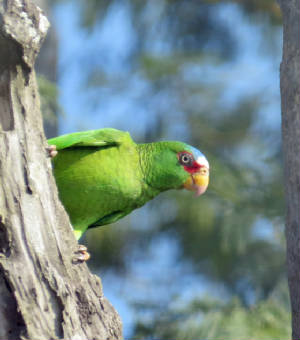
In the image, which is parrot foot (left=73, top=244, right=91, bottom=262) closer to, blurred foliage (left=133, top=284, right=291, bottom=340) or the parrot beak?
the parrot beak

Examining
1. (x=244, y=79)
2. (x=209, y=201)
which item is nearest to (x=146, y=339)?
(x=209, y=201)

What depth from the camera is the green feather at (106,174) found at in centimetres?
349

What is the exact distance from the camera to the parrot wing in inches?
135

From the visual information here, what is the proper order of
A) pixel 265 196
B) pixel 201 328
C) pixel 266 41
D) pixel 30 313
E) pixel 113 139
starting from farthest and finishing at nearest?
pixel 266 41 < pixel 265 196 < pixel 201 328 < pixel 113 139 < pixel 30 313

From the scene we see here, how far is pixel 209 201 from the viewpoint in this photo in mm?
6887

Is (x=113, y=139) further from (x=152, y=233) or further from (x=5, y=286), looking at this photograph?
(x=152, y=233)

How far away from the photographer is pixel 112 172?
3521mm

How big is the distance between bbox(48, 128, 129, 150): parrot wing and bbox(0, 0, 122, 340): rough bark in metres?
0.99

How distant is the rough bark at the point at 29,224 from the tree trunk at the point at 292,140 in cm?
98

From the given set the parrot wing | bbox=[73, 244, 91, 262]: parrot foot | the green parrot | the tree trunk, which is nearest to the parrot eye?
the green parrot

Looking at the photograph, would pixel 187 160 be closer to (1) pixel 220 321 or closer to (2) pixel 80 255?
(2) pixel 80 255

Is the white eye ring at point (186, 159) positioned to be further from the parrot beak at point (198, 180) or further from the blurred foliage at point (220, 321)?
the blurred foliage at point (220, 321)

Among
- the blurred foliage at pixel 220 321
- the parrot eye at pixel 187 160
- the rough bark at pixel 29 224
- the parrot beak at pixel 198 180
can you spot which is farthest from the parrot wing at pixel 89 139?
the blurred foliage at pixel 220 321

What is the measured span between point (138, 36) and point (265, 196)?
12.6 ft
